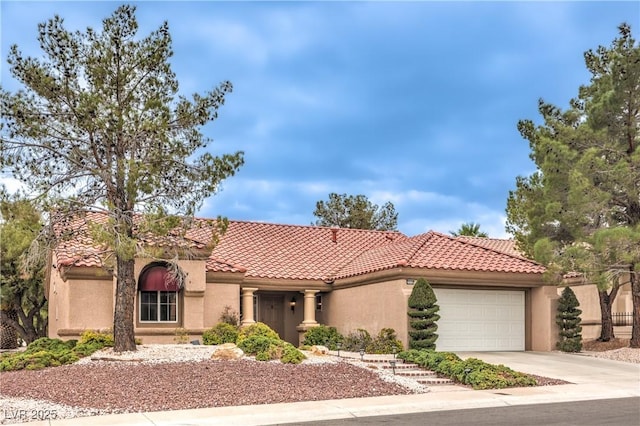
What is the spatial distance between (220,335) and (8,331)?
2503 centimetres

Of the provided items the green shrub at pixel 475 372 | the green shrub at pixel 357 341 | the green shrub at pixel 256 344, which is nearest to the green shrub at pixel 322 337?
the green shrub at pixel 357 341

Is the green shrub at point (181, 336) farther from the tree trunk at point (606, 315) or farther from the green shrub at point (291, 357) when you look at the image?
the tree trunk at point (606, 315)

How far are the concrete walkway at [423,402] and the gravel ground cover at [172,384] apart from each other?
0.62 meters

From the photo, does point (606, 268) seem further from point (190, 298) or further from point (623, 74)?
point (190, 298)

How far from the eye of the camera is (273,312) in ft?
102

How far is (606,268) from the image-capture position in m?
25.3

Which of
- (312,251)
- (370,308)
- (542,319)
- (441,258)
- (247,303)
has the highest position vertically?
(312,251)

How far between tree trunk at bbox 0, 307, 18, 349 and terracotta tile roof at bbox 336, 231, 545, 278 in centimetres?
2329

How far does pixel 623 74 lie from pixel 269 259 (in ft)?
51.4

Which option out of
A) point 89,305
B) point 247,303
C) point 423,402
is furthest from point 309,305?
point 423,402

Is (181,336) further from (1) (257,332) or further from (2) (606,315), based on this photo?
(2) (606,315)

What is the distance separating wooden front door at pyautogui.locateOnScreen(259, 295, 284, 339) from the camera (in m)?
30.8

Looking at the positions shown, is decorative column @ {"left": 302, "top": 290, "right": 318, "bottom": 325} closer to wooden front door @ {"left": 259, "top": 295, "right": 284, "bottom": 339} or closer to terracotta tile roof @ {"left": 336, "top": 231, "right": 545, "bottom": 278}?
terracotta tile roof @ {"left": 336, "top": 231, "right": 545, "bottom": 278}

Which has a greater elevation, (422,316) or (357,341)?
(422,316)
